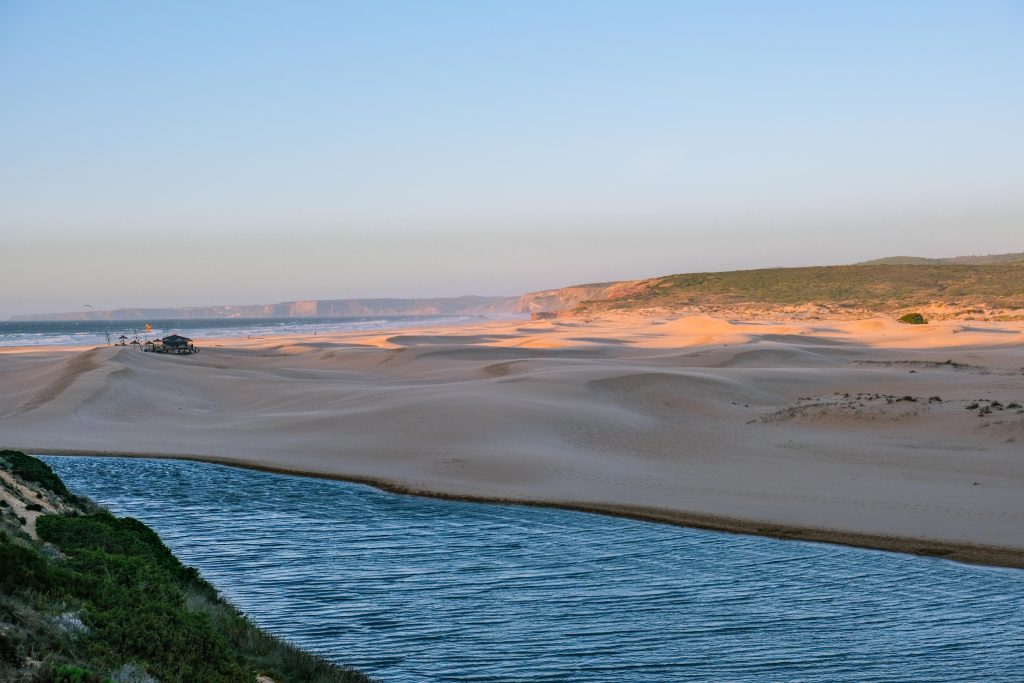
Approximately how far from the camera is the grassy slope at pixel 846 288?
113m

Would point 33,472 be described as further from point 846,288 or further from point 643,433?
point 846,288

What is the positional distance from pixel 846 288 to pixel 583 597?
5103 inches

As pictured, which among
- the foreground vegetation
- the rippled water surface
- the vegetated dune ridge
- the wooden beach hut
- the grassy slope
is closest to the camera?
the foreground vegetation

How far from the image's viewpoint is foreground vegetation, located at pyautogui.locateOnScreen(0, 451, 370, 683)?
23.6 feet

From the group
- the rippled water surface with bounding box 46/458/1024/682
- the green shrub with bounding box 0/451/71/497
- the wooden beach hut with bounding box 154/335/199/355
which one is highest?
the wooden beach hut with bounding box 154/335/199/355

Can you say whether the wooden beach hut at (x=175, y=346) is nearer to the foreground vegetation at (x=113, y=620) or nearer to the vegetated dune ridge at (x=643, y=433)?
the vegetated dune ridge at (x=643, y=433)

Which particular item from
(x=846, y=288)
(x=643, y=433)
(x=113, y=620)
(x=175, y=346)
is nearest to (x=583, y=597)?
(x=113, y=620)

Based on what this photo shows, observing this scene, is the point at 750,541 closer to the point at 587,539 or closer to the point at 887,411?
the point at 587,539

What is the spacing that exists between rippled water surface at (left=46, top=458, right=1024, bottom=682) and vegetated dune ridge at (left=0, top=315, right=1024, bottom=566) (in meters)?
1.96

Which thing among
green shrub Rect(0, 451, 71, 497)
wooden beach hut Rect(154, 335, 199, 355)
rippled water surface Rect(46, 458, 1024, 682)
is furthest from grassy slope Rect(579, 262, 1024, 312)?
green shrub Rect(0, 451, 71, 497)

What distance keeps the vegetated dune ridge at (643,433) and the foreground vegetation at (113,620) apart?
9.40 m

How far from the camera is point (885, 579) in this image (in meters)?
14.2

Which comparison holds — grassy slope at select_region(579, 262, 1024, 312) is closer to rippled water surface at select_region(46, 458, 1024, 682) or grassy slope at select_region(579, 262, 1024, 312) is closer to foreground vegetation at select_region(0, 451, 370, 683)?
rippled water surface at select_region(46, 458, 1024, 682)

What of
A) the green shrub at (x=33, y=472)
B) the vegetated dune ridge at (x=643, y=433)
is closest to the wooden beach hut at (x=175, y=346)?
the vegetated dune ridge at (x=643, y=433)
